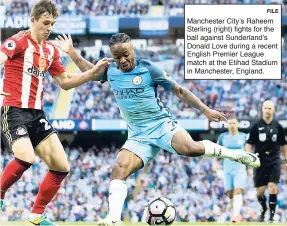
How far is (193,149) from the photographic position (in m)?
7.97

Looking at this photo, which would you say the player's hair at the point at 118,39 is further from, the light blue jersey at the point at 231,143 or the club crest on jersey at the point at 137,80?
the light blue jersey at the point at 231,143

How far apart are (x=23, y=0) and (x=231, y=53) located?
19.0m

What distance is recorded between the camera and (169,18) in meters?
31.6

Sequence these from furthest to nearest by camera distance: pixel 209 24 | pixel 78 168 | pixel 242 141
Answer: pixel 78 168 < pixel 209 24 < pixel 242 141

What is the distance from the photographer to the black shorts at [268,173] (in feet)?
43.1

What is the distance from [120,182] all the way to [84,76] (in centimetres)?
133

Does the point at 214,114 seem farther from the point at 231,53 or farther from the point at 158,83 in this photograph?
the point at 231,53

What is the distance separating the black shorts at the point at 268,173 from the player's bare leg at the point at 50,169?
5987mm

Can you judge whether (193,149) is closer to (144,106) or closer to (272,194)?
(144,106)

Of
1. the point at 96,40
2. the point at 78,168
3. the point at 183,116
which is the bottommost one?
the point at 78,168

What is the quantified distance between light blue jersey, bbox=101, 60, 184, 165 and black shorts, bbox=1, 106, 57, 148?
3.07 ft

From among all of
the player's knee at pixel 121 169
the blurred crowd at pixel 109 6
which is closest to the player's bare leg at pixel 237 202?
the player's knee at pixel 121 169

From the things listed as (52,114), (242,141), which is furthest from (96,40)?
(242,141)

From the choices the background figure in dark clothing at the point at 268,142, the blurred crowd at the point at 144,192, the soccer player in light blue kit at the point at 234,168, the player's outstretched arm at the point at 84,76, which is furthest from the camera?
the blurred crowd at the point at 144,192
